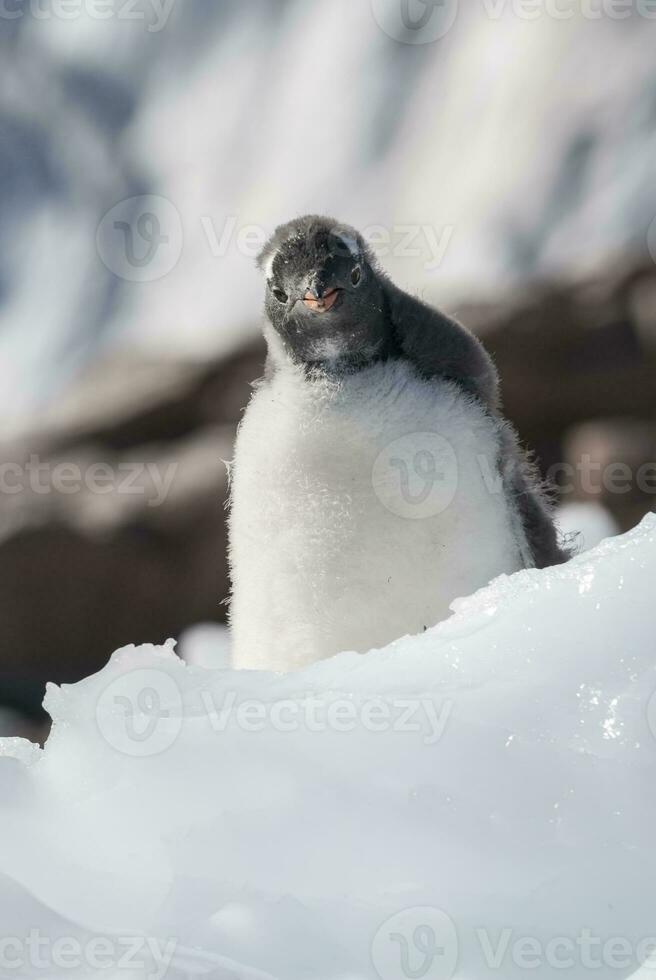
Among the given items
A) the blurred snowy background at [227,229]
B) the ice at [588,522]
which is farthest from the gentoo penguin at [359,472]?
the blurred snowy background at [227,229]

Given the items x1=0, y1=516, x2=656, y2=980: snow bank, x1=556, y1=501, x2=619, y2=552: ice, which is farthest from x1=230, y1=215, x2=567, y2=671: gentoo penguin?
x1=556, y1=501, x2=619, y2=552: ice

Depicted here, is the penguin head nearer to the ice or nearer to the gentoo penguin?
the gentoo penguin

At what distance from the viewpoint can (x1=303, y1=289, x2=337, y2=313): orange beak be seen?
1451 mm

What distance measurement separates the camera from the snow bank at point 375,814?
670mm

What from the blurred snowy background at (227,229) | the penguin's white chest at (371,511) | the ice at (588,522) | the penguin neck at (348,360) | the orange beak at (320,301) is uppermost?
the blurred snowy background at (227,229)

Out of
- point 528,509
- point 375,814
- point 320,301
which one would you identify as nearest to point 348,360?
point 320,301

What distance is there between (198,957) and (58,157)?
3.73 metres

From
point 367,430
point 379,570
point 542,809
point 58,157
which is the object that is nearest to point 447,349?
point 367,430

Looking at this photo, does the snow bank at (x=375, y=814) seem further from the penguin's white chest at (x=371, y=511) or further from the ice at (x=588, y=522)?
the ice at (x=588, y=522)

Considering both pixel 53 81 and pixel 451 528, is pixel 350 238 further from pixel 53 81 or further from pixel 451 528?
pixel 53 81

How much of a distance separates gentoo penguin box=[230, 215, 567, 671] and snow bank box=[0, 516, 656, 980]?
1.96ft

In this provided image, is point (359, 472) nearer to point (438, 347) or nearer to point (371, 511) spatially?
point (371, 511)

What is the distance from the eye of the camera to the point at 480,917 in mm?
684

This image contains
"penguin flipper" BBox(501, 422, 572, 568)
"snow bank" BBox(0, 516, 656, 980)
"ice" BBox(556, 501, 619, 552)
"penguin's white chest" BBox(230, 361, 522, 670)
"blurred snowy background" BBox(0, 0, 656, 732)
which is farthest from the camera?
"blurred snowy background" BBox(0, 0, 656, 732)
